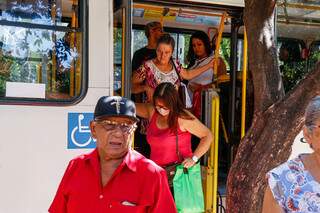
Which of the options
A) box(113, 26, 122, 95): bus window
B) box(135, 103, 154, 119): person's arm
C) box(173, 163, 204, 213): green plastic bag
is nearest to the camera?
box(113, 26, 122, 95): bus window

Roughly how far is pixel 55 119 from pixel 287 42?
2.54 meters

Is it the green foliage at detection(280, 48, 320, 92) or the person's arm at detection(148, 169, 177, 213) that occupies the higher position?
the green foliage at detection(280, 48, 320, 92)

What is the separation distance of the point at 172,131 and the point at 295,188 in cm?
180

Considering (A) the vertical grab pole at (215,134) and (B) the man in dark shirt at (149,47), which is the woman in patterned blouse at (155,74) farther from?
(B) the man in dark shirt at (149,47)

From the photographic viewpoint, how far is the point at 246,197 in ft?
11.1

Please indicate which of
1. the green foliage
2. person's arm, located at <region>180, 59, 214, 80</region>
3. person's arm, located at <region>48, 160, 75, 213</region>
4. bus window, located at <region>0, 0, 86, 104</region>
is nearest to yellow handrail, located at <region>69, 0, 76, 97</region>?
bus window, located at <region>0, 0, 86, 104</region>

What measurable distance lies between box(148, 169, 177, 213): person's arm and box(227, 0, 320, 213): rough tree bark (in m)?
1.47

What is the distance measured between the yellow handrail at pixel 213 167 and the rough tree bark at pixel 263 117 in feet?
2.09

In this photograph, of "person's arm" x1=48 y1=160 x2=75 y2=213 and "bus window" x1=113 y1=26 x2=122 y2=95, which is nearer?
"person's arm" x1=48 y1=160 x2=75 y2=213

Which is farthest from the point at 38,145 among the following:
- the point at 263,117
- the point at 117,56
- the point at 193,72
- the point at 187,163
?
the point at 193,72

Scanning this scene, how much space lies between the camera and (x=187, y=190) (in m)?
3.73

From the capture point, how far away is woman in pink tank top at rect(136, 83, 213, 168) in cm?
362

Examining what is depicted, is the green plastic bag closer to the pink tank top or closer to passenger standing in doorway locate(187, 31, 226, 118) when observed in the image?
the pink tank top

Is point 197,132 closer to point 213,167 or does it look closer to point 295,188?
point 213,167
